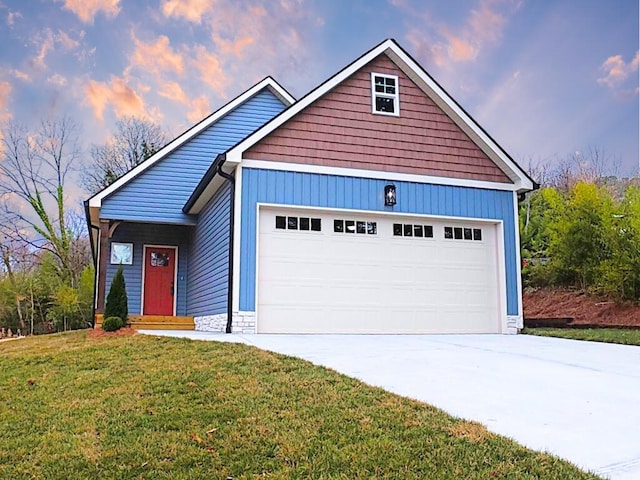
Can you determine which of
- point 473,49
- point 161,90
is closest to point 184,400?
point 473,49

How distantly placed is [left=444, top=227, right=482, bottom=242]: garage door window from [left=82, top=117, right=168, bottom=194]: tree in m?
18.8

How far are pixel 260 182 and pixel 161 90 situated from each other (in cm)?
1154

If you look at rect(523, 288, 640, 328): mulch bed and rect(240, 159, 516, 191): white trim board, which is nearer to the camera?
rect(240, 159, 516, 191): white trim board

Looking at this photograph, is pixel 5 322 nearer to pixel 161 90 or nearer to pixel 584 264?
pixel 161 90

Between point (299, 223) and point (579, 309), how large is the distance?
23.3 feet

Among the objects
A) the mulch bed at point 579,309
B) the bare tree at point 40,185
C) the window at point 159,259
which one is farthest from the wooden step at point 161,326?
the bare tree at point 40,185

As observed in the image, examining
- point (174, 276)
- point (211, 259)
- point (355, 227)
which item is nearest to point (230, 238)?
point (211, 259)

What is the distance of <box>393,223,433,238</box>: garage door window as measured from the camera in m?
10.2

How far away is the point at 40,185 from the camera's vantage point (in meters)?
23.9

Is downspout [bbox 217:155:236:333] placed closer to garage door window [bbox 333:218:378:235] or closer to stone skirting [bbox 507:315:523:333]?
garage door window [bbox 333:218:378:235]

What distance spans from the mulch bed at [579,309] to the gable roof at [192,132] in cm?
802

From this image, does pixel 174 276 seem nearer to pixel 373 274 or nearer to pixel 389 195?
pixel 373 274

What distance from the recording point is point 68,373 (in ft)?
18.4

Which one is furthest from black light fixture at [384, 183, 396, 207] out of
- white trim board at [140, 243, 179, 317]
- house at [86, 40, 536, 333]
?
white trim board at [140, 243, 179, 317]
